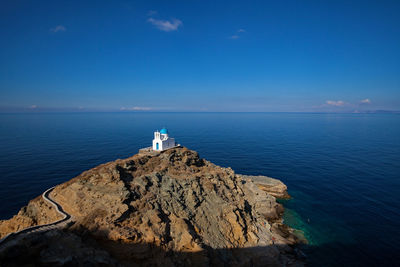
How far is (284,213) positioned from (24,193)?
6064cm

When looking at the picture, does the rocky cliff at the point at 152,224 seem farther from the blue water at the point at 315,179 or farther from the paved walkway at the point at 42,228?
the blue water at the point at 315,179

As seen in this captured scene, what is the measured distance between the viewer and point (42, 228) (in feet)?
62.7

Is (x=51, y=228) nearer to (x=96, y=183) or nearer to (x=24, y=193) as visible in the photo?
(x=96, y=183)

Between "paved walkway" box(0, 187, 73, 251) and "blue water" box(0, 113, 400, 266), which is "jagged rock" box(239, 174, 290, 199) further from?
"paved walkway" box(0, 187, 73, 251)

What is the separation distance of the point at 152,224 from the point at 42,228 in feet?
36.5

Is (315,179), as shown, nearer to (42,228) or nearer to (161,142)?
(161,142)

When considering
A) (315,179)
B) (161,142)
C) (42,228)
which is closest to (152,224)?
(42,228)

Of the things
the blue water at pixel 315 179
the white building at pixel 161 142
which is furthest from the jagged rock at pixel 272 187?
the white building at pixel 161 142

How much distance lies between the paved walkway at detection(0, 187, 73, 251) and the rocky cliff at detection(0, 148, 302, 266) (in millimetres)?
636

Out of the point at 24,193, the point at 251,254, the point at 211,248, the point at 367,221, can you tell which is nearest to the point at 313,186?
the point at 367,221

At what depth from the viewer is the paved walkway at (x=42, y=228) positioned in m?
15.9

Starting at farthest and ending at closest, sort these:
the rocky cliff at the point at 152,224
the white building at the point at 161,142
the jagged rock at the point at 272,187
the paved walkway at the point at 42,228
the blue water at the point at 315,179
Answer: the jagged rock at the point at 272,187
the white building at the point at 161,142
the blue water at the point at 315,179
the rocky cliff at the point at 152,224
the paved walkway at the point at 42,228

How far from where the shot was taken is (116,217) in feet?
71.9

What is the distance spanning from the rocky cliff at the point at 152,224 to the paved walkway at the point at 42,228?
64 cm
